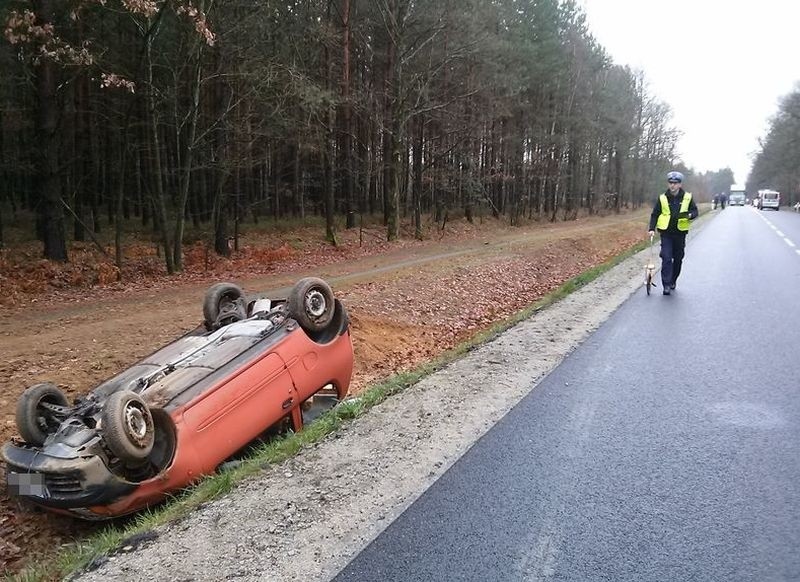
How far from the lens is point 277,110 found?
18.4 m

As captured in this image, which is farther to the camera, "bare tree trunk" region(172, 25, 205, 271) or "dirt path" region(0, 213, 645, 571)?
"bare tree trunk" region(172, 25, 205, 271)

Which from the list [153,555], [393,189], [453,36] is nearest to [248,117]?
[393,189]

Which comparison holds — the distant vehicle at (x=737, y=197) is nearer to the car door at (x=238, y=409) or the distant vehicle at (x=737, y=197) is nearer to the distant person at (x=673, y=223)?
the distant person at (x=673, y=223)

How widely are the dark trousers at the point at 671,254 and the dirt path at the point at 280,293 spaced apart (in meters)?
3.36

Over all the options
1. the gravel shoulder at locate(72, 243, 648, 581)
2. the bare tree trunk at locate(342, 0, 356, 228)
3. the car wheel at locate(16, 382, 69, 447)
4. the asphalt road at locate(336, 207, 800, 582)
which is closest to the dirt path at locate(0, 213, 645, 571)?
the car wheel at locate(16, 382, 69, 447)

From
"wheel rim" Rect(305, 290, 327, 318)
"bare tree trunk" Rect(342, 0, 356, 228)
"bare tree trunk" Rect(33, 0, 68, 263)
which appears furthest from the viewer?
"bare tree trunk" Rect(342, 0, 356, 228)

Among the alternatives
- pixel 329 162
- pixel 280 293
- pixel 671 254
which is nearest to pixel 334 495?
pixel 280 293

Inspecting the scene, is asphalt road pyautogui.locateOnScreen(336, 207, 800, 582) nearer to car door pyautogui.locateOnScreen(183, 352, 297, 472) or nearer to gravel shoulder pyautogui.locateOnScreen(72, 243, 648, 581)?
gravel shoulder pyautogui.locateOnScreen(72, 243, 648, 581)

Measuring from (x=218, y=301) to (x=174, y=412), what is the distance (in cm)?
249

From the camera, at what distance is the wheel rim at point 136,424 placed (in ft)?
14.4

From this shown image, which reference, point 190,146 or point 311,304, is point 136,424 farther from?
point 190,146

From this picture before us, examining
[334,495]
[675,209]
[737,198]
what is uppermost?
[737,198]

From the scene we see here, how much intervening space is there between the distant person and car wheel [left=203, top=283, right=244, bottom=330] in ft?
25.5

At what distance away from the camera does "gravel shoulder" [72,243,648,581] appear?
10.0 feet
